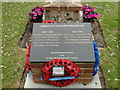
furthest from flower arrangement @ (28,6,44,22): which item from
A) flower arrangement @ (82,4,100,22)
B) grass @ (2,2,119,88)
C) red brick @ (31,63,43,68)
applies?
red brick @ (31,63,43,68)

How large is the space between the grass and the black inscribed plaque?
4.78 ft

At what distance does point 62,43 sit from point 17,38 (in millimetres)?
3119

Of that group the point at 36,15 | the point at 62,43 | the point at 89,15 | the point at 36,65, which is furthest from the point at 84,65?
the point at 36,15

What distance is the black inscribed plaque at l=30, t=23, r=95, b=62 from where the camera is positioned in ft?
14.5

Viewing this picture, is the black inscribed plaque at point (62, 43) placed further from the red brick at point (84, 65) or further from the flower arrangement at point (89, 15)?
the flower arrangement at point (89, 15)

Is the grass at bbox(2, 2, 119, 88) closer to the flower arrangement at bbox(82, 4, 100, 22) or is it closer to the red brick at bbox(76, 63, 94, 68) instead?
the flower arrangement at bbox(82, 4, 100, 22)

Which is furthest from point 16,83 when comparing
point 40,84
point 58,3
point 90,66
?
point 58,3

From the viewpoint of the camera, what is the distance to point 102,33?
7.48 metres

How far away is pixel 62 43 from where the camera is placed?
458 centimetres

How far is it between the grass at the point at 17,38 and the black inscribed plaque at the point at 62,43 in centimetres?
146

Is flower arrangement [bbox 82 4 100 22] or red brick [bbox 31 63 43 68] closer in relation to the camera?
red brick [bbox 31 63 43 68]

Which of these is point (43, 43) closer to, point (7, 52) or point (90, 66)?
point (90, 66)

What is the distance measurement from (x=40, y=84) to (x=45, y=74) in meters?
0.49

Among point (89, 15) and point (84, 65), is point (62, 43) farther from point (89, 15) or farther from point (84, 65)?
point (89, 15)
